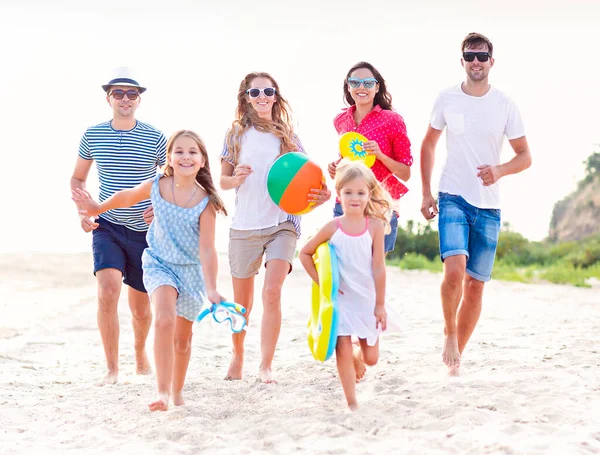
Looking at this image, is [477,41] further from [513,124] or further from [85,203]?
[85,203]

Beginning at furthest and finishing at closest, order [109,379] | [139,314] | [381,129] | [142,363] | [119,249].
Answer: [142,363] → [139,314] → [109,379] → [119,249] → [381,129]

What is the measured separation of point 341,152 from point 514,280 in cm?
1231

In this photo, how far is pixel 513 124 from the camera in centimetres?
632

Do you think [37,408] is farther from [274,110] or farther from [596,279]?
[596,279]

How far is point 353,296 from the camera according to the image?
5.16 m

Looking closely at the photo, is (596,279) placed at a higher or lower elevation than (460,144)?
lower

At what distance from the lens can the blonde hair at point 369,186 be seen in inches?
205

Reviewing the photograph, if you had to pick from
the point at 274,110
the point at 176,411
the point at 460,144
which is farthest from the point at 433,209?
the point at 176,411

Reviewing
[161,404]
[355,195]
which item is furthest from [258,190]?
[161,404]

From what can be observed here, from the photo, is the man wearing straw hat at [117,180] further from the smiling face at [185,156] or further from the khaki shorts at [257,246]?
the smiling face at [185,156]

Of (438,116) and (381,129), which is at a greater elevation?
(438,116)

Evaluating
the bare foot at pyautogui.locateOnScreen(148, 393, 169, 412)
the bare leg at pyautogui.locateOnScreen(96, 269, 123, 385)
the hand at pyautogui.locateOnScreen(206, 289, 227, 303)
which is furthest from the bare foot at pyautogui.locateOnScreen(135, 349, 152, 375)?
the hand at pyautogui.locateOnScreen(206, 289, 227, 303)

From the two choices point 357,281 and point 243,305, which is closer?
point 357,281

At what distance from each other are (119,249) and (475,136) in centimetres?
295
